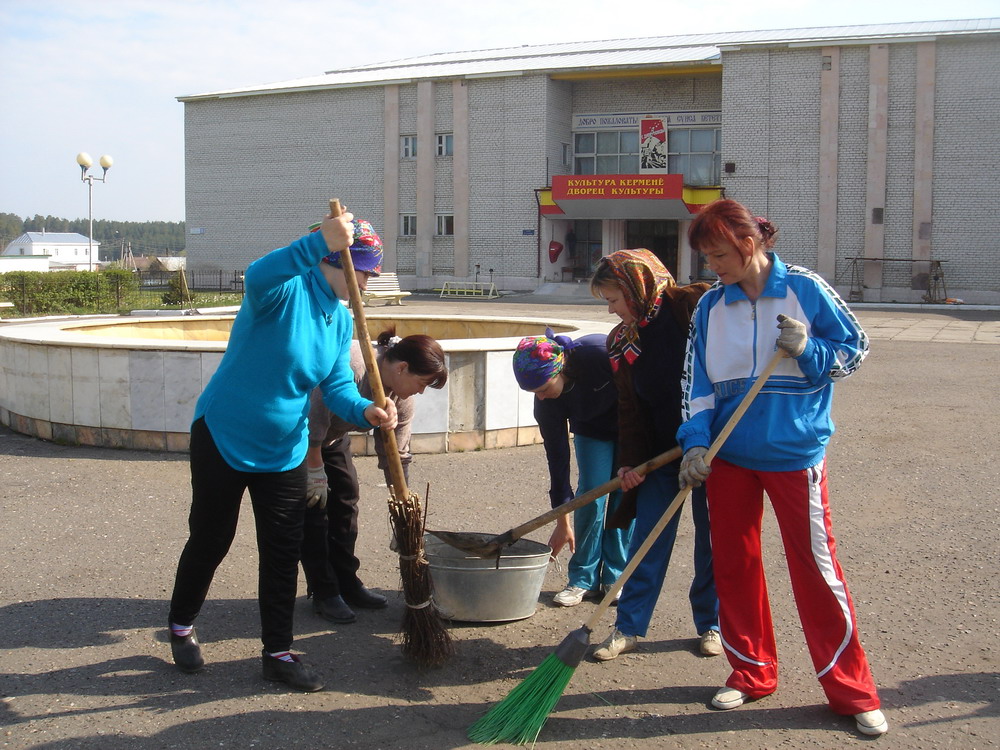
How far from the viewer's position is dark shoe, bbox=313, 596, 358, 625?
4531 mm

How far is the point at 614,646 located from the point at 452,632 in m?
0.75

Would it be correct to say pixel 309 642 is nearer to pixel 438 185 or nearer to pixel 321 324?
pixel 321 324

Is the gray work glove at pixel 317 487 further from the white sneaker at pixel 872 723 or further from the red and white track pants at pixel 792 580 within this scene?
the white sneaker at pixel 872 723

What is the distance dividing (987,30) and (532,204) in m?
15.6

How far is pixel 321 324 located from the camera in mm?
3701

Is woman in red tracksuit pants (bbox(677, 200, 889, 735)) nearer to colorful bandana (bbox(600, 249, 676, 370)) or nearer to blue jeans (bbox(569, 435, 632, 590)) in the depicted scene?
colorful bandana (bbox(600, 249, 676, 370))

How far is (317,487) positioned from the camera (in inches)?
171

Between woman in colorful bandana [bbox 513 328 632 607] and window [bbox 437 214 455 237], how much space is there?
34.3 meters

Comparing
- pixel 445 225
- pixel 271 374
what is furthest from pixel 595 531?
pixel 445 225

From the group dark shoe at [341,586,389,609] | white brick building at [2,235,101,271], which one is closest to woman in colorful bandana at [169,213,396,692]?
dark shoe at [341,586,389,609]

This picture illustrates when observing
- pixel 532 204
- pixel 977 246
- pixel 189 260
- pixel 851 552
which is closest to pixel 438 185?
pixel 532 204

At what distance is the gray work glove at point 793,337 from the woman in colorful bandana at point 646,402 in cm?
73

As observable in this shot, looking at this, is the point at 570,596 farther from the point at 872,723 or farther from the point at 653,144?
the point at 653,144

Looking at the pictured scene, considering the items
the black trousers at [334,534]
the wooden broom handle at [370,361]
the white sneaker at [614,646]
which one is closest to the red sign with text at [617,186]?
the black trousers at [334,534]
